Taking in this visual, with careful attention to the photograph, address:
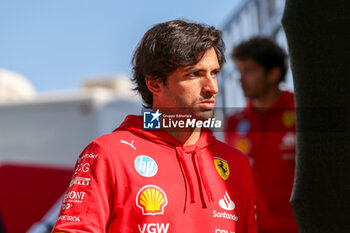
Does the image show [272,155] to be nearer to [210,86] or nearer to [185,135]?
[185,135]

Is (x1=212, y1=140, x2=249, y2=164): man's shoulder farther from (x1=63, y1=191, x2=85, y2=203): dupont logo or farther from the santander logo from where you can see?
(x1=63, y1=191, x2=85, y2=203): dupont logo

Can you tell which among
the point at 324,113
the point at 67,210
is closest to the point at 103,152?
the point at 67,210

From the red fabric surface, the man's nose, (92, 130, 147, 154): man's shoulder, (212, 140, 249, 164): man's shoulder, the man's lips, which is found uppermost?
the man's nose

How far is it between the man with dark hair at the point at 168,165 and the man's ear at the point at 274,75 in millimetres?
2046

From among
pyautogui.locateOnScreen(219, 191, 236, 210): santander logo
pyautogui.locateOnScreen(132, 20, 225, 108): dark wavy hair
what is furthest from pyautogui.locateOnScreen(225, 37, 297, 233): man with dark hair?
pyautogui.locateOnScreen(132, 20, 225, 108): dark wavy hair

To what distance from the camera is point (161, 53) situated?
186 cm

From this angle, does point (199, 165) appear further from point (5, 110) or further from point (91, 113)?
point (5, 110)

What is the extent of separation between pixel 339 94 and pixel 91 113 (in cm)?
642

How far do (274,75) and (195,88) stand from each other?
2331 millimetres

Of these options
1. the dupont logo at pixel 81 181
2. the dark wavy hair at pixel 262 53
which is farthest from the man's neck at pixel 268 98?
the dupont logo at pixel 81 181

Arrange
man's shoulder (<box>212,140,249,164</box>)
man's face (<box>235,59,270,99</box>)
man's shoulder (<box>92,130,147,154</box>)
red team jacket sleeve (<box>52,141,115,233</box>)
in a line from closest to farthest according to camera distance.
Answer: red team jacket sleeve (<box>52,141,115,233</box>)
man's shoulder (<box>92,130,147,154</box>)
man's shoulder (<box>212,140,249,164</box>)
man's face (<box>235,59,270,99</box>)

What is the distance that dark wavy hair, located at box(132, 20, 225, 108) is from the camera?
1.83 meters

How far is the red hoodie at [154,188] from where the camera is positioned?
5.47 feet

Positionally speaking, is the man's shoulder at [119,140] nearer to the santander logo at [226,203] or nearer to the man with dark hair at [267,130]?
the santander logo at [226,203]
